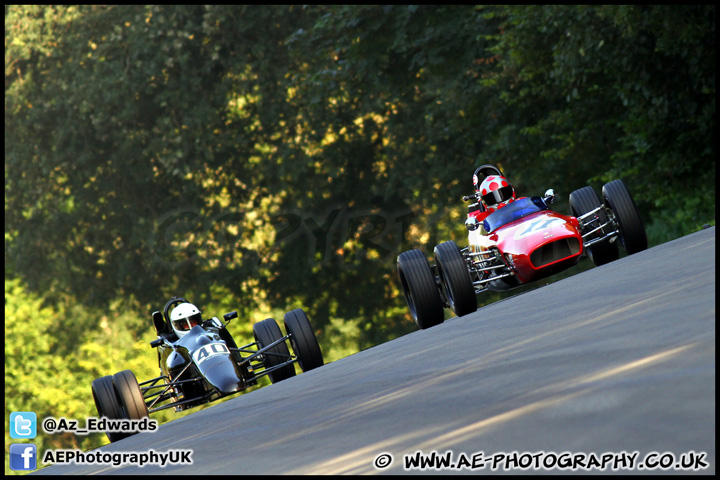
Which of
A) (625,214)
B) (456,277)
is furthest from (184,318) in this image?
(625,214)

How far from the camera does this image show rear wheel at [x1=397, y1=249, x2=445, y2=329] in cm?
1193

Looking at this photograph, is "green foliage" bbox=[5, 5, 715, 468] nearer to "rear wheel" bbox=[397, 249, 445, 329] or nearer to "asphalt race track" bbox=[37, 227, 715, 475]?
"rear wheel" bbox=[397, 249, 445, 329]

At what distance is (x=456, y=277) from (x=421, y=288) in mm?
511

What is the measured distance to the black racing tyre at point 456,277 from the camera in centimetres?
1160

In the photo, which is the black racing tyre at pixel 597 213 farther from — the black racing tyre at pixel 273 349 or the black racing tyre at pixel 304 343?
the black racing tyre at pixel 273 349

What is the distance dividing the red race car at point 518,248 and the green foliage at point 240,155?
12443 mm

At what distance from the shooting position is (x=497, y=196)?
533 inches

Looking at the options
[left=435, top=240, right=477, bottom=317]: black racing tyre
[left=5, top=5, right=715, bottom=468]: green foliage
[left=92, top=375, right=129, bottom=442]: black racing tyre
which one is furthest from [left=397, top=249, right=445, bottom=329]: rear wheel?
[left=5, top=5, right=715, bottom=468]: green foliage

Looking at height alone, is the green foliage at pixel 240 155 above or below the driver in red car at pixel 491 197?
above

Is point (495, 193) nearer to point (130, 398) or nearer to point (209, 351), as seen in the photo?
point (209, 351)

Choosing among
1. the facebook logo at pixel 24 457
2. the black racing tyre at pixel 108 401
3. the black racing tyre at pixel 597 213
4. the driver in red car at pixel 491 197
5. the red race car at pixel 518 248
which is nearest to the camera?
the facebook logo at pixel 24 457

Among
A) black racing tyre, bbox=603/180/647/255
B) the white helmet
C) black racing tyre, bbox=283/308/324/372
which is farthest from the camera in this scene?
the white helmet

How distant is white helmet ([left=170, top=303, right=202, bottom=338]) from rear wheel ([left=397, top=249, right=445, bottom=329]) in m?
2.71

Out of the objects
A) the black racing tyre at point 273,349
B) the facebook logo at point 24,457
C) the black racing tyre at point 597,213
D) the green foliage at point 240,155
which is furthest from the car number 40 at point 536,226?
the green foliage at point 240,155
